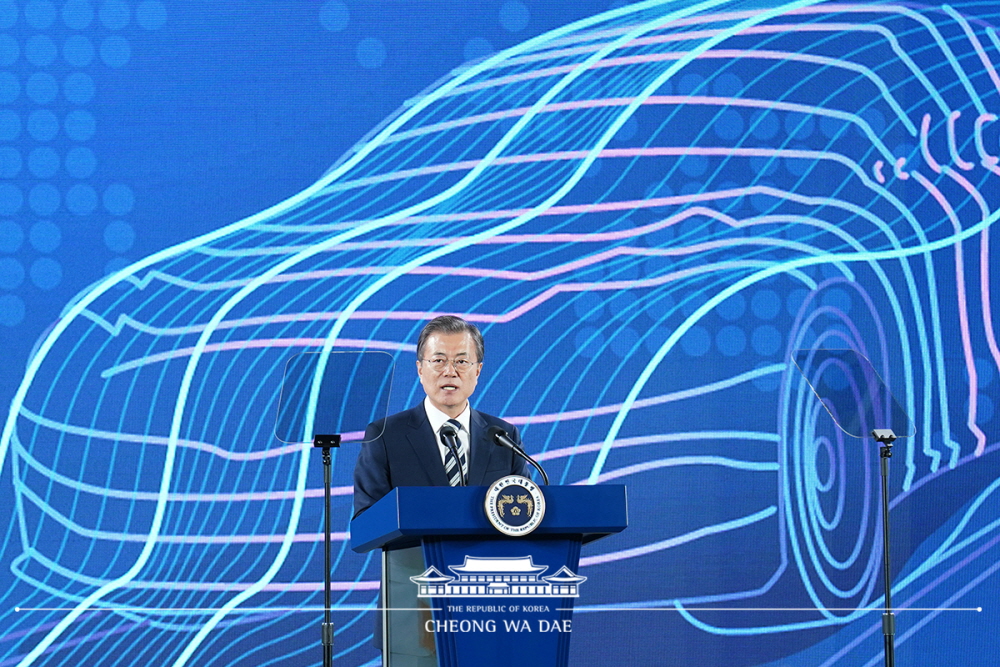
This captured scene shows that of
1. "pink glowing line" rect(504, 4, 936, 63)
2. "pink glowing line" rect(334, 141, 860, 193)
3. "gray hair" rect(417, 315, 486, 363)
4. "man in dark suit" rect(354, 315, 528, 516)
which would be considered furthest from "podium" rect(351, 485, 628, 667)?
"pink glowing line" rect(504, 4, 936, 63)

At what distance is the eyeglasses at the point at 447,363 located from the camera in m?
3.15

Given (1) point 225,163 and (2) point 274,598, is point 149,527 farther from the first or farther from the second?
(1) point 225,163

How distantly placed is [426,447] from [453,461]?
91mm

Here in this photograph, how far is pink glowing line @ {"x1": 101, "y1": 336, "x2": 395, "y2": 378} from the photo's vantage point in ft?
14.6

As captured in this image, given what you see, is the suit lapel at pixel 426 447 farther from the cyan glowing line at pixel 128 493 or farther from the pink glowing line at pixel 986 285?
the pink glowing line at pixel 986 285

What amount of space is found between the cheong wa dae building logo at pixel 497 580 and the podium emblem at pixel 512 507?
3.5 inches

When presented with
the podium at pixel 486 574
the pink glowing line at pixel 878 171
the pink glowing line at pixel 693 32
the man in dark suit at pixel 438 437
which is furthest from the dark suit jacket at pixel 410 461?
the pink glowing line at pixel 878 171

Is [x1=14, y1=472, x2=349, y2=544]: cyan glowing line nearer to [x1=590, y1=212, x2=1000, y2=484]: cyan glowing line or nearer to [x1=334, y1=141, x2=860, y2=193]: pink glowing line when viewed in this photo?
[x1=590, y1=212, x2=1000, y2=484]: cyan glowing line

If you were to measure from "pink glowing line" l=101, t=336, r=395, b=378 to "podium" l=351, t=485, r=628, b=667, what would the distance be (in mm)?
2159

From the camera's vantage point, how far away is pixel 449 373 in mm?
3154

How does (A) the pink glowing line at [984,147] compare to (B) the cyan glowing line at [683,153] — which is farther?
(A) the pink glowing line at [984,147]

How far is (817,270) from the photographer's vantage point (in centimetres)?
465

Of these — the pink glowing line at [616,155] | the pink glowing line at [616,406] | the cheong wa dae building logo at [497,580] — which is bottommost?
the cheong wa dae building logo at [497,580]

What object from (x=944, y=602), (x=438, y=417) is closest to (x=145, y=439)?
(x=438, y=417)
